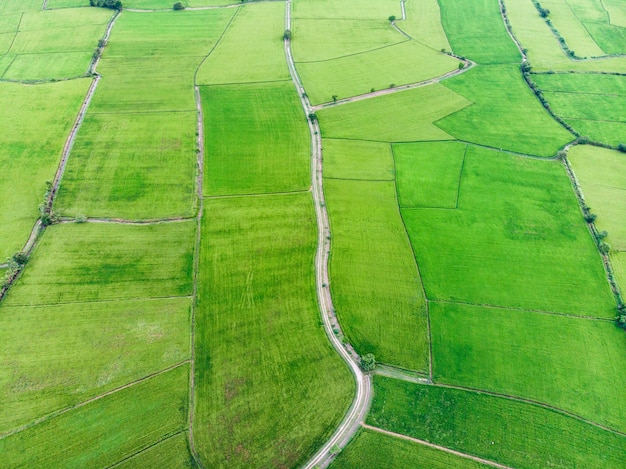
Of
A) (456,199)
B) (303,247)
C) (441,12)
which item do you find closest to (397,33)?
(441,12)

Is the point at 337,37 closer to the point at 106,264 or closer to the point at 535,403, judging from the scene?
the point at 106,264

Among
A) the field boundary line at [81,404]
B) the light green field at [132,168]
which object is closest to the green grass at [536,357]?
the field boundary line at [81,404]

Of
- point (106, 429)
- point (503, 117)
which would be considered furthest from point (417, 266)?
point (503, 117)

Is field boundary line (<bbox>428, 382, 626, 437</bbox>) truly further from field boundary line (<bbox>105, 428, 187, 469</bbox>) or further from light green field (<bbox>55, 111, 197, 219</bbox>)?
light green field (<bbox>55, 111, 197, 219</bbox>)

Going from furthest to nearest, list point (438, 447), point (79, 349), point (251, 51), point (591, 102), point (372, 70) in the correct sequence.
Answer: point (251, 51), point (372, 70), point (591, 102), point (79, 349), point (438, 447)

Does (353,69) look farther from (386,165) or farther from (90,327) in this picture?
(90,327)

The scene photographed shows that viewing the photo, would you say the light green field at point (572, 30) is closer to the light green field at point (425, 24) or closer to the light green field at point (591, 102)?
the light green field at point (591, 102)
